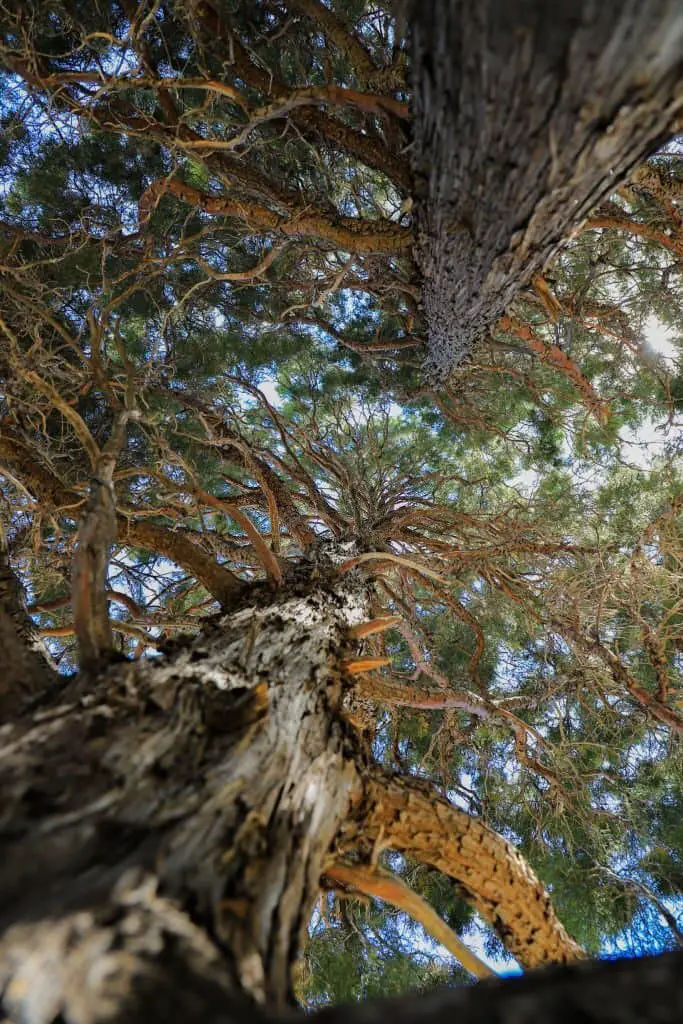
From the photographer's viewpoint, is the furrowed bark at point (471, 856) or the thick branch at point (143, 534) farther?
the thick branch at point (143, 534)

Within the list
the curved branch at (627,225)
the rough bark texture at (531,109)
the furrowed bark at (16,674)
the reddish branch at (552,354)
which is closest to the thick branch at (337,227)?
the rough bark texture at (531,109)

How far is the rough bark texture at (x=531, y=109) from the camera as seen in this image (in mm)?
1064

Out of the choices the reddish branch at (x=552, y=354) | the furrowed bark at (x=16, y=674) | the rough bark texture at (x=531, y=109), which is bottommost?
the furrowed bark at (x=16, y=674)

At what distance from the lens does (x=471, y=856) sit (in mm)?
1605

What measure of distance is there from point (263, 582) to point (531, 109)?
1.73 metres

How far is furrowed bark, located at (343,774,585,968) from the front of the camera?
147 centimetres

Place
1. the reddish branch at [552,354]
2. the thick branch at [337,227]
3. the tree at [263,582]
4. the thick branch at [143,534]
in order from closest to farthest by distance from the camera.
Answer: the tree at [263,582], the thick branch at [143,534], the thick branch at [337,227], the reddish branch at [552,354]

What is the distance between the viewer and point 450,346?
9.71 ft

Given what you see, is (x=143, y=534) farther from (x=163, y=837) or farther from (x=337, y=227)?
(x=163, y=837)

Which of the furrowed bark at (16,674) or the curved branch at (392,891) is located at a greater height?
the furrowed bark at (16,674)

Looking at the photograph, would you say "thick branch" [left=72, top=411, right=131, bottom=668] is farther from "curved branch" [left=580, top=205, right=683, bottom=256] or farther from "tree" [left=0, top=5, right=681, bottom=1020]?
"curved branch" [left=580, top=205, right=683, bottom=256]

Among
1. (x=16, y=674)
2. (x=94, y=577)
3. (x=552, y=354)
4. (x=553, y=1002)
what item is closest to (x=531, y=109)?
(x=94, y=577)

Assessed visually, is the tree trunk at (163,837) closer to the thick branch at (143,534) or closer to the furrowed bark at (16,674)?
the furrowed bark at (16,674)

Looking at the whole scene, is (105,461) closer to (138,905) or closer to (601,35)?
(138,905)
